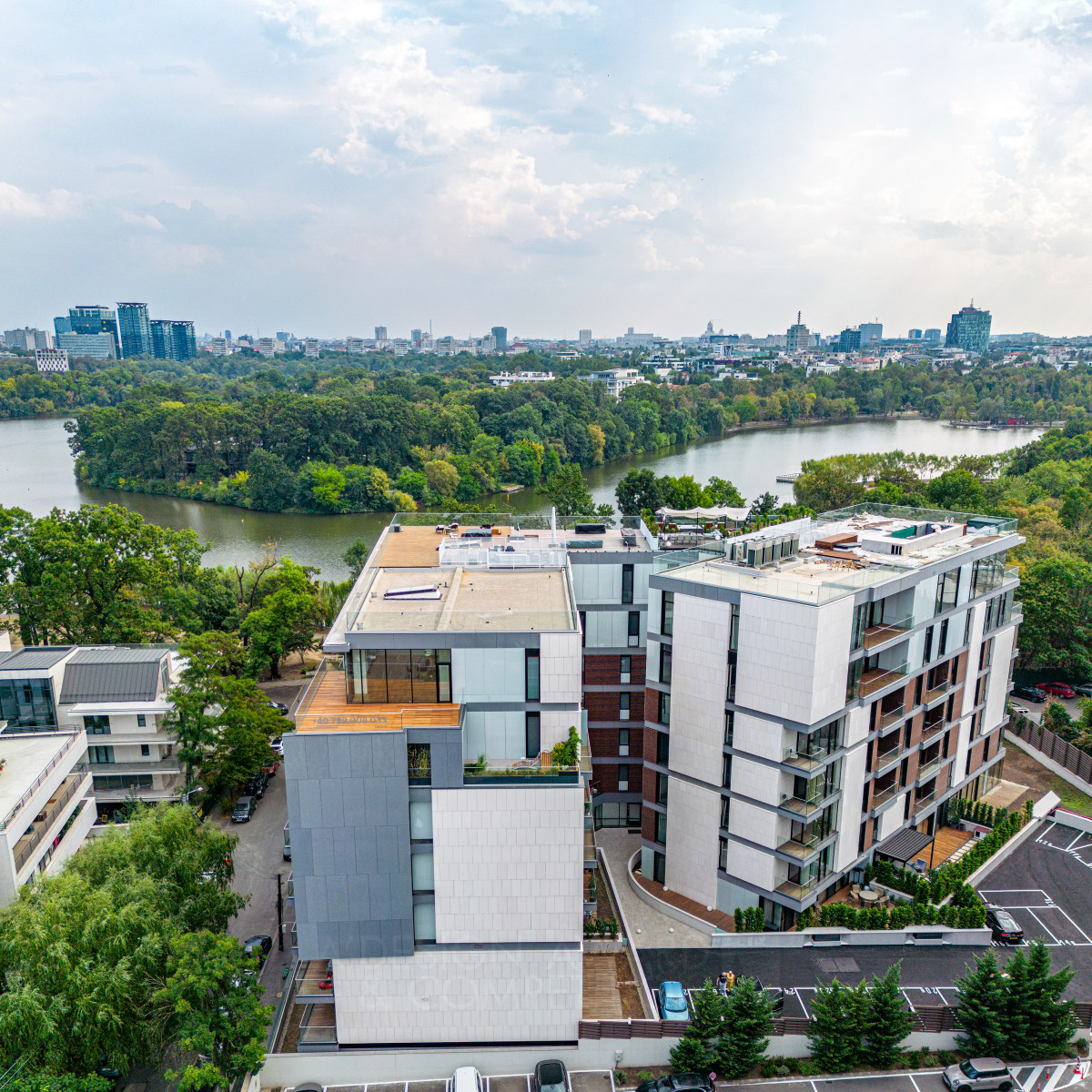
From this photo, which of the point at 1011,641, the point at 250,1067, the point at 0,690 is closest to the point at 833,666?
the point at 1011,641

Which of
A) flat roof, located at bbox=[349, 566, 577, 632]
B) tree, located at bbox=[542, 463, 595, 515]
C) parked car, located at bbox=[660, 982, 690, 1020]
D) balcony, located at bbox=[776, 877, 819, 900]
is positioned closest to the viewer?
flat roof, located at bbox=[349, 566, 577, 632]

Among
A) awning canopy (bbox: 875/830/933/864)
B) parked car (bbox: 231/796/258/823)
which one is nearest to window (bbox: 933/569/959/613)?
awning canopy (bbox: 875/830/933/864)

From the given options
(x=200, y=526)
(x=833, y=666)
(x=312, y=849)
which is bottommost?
(x=200, y=526)

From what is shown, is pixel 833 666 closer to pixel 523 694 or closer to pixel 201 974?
pixel 523 694

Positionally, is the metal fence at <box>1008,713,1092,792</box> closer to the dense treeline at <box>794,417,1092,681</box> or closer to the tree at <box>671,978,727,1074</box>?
the dense treeline at <box>794,417,1092,681</box>

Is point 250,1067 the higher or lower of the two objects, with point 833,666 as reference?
lower

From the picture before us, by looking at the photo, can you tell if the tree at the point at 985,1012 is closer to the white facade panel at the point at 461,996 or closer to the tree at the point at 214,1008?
the white facade panel at the point at 461,996

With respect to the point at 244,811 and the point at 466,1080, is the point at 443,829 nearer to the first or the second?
the point at 466,1080
